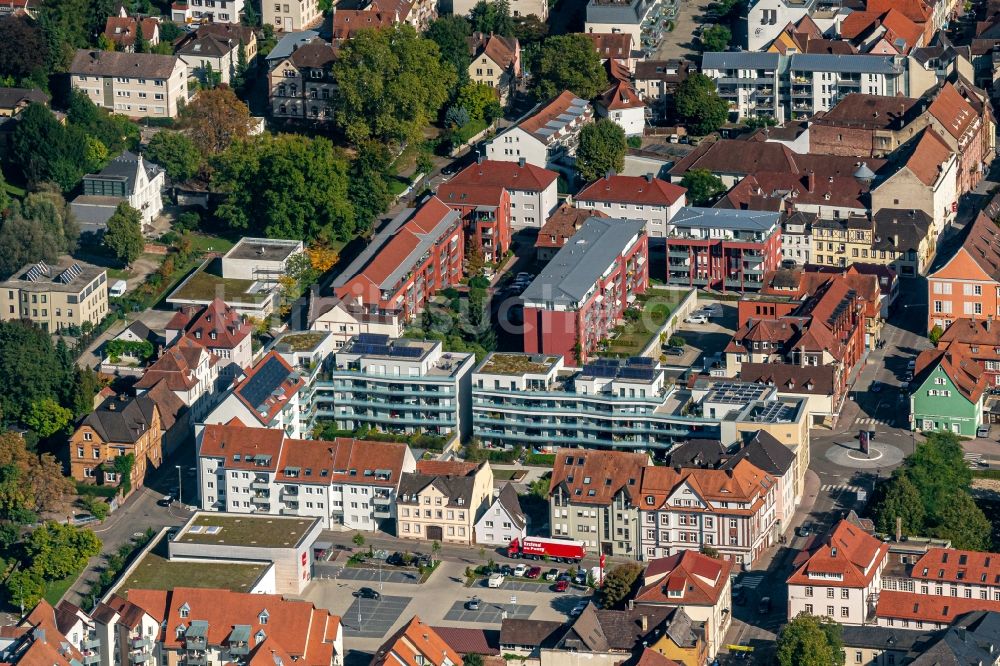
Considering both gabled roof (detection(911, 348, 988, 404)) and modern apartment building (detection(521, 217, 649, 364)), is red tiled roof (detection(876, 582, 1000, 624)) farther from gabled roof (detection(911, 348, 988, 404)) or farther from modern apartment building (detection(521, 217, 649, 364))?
modern apartment building (detection(521, 217, 649, 364))

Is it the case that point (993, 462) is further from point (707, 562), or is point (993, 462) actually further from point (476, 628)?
point (476, 628)

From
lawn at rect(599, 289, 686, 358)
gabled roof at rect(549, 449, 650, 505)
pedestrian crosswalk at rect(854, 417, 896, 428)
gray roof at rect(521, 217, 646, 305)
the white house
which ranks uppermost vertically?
gray roof at rect(521, 217, 646, 305)

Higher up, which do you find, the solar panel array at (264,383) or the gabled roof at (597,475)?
the solar panel array at (264,383)

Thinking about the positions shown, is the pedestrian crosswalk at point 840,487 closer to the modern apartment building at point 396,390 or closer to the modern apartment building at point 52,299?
the modern apartment building at point 396,390

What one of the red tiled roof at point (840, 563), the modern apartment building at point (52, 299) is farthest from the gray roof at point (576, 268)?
the red tiled roof at point (840, 563)

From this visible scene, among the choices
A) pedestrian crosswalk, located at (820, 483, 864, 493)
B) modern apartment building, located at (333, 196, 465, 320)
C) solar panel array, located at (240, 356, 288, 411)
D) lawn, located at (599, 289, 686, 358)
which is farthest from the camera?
lawn, located at (599, 289, 686, 358)

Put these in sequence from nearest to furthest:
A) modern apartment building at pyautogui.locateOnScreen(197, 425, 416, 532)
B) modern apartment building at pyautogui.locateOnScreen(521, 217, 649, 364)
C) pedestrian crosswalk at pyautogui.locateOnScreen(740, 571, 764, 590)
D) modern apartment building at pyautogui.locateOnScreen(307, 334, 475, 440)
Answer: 1. pedestrian crosswalk at pyautogui.locateOnScreen(740, 571, 764, 590)
2. modern apartment building at pyautogui.locateOnScreen(197, 425, 416, 532)
3. modern apartment building at pyautogui.locateOnScreen(307, 334, 475, 440)
4. modern apartment building at pyautogui.locateOnScreen(521, 217, 649, 364)

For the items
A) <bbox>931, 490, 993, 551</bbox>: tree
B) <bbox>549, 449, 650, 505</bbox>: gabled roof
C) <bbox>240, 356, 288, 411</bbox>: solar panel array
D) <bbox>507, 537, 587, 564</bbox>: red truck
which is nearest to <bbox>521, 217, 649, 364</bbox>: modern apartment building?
<bbox>240, 356, 288, 411</bbox>: solar panel array

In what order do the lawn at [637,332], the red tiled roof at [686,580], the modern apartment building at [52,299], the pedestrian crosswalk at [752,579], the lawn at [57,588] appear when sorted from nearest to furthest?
the red tiled roof at [686,580] < the pedestrian crosswalk at [752,579] < the lawn at [57,588] < the lawn at [637,332] < the modern apartment building at [52,299]
